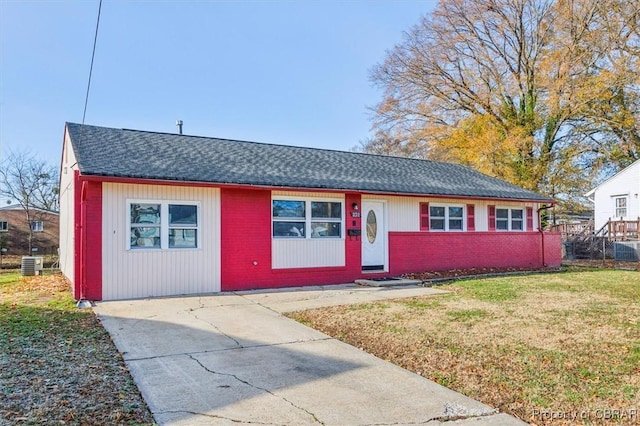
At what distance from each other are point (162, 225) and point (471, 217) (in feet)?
32.1

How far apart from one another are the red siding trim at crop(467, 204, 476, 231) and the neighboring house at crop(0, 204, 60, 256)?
23899 millimetres

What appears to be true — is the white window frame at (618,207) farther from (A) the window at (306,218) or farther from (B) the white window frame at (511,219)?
(A) the window at (306,218)

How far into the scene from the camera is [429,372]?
15.2ft

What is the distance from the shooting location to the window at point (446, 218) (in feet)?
45.5

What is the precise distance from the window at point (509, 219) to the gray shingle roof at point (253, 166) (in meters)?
0.64

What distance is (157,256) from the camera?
9500 millimetres

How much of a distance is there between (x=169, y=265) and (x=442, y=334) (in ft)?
20.1

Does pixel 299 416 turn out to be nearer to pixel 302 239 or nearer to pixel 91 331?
pixel 91 331

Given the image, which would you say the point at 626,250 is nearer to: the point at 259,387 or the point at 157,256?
the point at 157,256

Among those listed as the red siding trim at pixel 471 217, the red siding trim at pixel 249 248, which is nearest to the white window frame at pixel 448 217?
the red siding trim at pixel 471 217

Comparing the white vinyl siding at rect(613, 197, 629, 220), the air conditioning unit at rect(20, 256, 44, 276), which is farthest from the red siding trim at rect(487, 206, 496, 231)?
the air conditioning unit at rect(20, 256, 44, 276)

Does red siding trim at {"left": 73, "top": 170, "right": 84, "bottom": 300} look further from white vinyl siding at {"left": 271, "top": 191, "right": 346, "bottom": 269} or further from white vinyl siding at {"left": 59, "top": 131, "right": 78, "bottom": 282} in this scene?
white vinyl siding at {"left": 271, "top": 191, "right": 346, "bottom": 269}

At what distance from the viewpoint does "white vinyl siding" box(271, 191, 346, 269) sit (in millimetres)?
11070

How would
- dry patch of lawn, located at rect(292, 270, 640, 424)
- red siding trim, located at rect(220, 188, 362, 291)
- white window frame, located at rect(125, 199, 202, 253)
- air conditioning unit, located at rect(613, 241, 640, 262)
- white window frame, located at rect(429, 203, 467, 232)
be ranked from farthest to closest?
1. air conditioning unit, located at rect(613, 241, 640, 262)
2. white window frame, located at rect(429, 203, 467, 232)
3. red siding trim, located at rect(220, 188, 362, 291)
4. white window frame, located at rect(125, 199, 202, 253)
5. dry patch of lawn, located at rect(292, 270, 640, 424)
